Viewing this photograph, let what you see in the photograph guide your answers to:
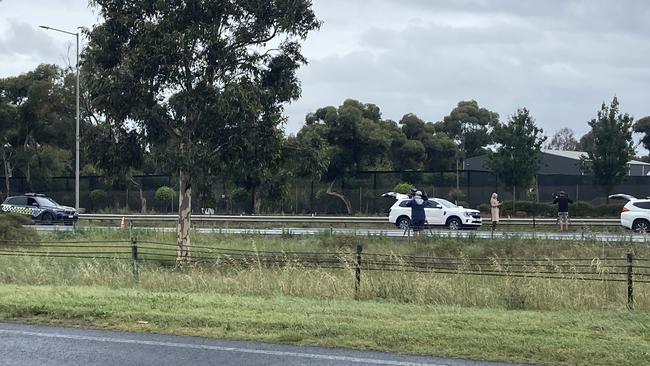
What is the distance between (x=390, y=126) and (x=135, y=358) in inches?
1901

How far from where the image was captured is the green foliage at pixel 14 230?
→ 26344 mm

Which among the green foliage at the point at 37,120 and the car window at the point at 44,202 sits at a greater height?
the green foliage at the point at 37,120

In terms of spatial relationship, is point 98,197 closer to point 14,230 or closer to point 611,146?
point 14,230

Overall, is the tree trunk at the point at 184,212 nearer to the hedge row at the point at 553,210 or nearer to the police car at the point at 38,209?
the police car at the point at 38,209

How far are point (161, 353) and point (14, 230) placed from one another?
20750 mm

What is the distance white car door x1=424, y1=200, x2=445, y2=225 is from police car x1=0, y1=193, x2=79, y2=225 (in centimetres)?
1735

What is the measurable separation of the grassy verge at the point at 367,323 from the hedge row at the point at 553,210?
1068 inches

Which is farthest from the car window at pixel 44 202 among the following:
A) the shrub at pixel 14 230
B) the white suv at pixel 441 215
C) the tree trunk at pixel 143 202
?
the white suv at pixel 441 215

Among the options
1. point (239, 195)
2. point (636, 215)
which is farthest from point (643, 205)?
point (239, 195)

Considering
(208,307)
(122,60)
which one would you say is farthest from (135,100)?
(208,307)

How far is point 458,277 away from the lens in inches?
580

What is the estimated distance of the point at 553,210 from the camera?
122 feet

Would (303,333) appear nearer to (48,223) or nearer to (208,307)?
(208,307)

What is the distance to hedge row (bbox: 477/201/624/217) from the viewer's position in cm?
3750
